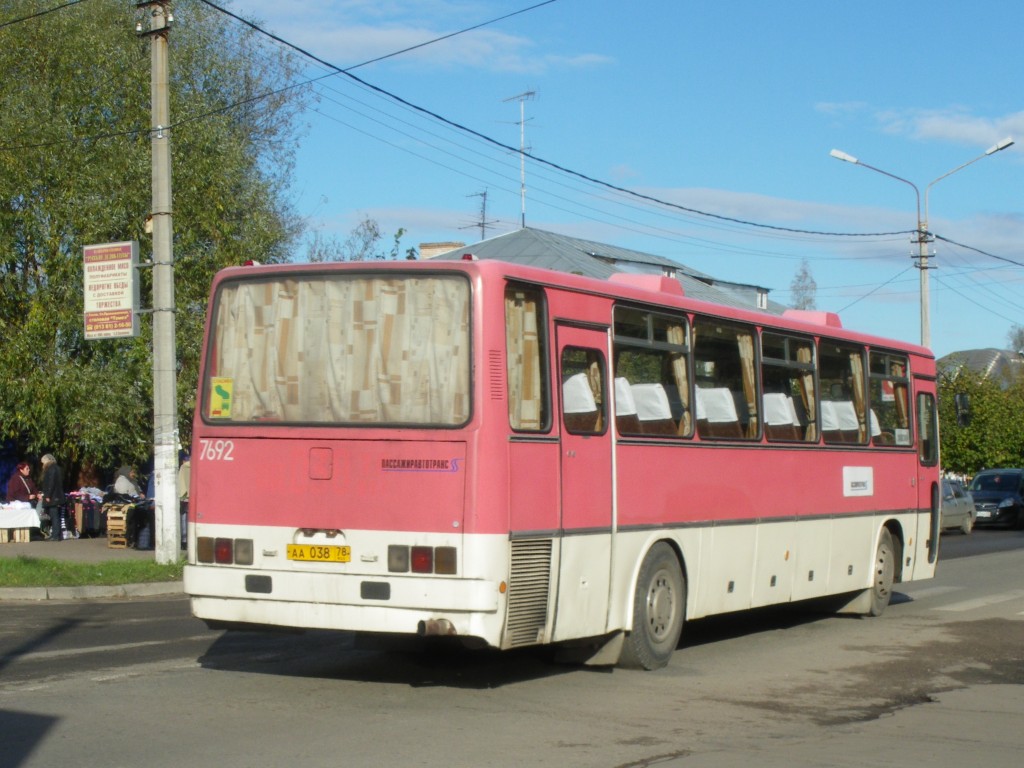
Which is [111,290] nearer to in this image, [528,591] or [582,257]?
[528,591]

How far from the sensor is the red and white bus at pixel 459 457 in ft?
29.8

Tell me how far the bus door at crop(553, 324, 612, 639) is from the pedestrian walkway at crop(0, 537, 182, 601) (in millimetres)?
9096

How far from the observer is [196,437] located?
10.1 m

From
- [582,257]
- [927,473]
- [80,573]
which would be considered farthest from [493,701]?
[582,257]

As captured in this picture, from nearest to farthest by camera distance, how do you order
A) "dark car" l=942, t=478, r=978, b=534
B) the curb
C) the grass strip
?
the curb < the grass strip < "dark car" l=942, t=478, r=978, b=534

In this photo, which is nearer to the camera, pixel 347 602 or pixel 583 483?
pixel 347 602

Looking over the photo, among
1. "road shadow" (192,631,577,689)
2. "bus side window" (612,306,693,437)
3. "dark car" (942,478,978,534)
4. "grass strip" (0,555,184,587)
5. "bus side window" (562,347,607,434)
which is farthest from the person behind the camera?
"dark car" (942,478,978,534)

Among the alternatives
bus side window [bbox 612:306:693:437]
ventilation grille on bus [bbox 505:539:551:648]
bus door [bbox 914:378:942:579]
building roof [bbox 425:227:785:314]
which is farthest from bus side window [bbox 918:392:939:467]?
building roof [bbox 425:227:785:314]

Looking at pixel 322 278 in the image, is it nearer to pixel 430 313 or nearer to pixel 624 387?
pixel 430 313

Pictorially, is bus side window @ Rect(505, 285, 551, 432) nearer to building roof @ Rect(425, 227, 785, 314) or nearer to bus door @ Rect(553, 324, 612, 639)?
bus door @ Rect(553, 324, 612, 639)

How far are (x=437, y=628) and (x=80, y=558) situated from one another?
14.7 m

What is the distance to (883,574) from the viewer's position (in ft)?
51.5

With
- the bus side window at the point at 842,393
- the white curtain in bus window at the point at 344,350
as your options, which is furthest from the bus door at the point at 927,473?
the white curtain in bus window at the point at 344,350

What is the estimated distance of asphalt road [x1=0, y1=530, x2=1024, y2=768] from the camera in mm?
7738
